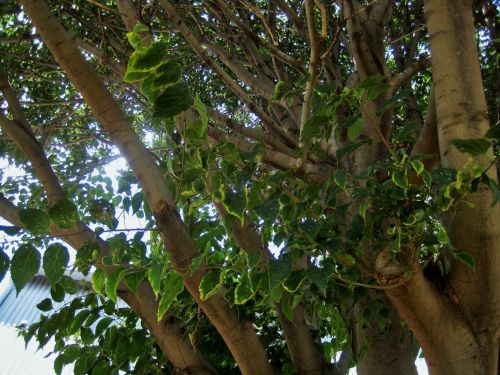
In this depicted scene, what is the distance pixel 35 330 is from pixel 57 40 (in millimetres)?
873

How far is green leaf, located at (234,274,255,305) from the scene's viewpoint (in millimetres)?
1024

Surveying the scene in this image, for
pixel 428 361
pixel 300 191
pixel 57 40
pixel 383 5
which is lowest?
pixel 428 361

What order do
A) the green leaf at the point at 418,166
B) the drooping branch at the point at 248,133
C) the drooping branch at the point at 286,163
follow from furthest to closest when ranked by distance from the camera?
the drooping branch at the point at 248,133 → the drooping branch at the point at 286,163 → the green leaf at the point at 418,166

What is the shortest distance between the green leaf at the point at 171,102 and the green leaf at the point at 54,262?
0.36 meters

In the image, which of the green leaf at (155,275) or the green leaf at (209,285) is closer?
the green leaf at (155,275)

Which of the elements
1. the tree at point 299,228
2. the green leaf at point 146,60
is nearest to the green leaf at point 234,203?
the tree at point 299,228

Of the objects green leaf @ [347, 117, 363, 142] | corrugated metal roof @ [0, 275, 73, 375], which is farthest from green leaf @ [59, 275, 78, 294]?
corrugated metal roof @ [0, 275, 73, 375]

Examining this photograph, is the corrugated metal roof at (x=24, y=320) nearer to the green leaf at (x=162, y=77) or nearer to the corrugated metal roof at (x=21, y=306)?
the corrugated metal roof at (x=21, y=306)

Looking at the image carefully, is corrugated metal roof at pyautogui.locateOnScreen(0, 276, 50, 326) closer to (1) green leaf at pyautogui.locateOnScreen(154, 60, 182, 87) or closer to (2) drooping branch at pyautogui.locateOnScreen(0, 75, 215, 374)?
(2) drooping branch at pyautogui.locateOnScreen(0, 75, 215, 374)

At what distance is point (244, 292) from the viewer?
1038 mm

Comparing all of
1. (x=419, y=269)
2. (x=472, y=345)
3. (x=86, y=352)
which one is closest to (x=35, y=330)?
(x=86, y=352)

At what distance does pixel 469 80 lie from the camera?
1335 millimetres

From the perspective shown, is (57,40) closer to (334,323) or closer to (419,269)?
(419,269)

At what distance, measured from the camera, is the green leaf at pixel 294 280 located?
3.20ft
